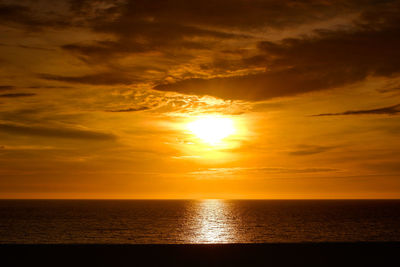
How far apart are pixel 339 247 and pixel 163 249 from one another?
8.59m

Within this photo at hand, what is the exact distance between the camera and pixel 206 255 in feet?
59.7

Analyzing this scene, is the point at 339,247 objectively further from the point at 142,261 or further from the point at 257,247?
the point at 142,261

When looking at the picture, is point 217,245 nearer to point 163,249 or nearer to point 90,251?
point 163,249

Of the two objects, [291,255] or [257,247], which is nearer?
[291,255]

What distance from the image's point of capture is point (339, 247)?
64.3 feet

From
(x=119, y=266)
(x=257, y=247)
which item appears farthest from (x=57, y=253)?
(x=257, y=247)

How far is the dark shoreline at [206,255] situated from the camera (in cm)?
1686

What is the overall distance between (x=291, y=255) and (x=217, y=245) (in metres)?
3.70

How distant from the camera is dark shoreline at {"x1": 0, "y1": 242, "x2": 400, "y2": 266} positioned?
55.3 ft

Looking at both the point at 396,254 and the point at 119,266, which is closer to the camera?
the point at 119,266

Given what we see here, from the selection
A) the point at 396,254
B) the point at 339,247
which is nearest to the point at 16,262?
the point at 339,247

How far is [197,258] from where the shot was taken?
58.1 feet

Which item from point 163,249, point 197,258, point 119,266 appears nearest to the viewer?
point 119,266

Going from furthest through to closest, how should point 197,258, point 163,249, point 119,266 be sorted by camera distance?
1. point 163,249
2. point 197,258
3. point 119,266
